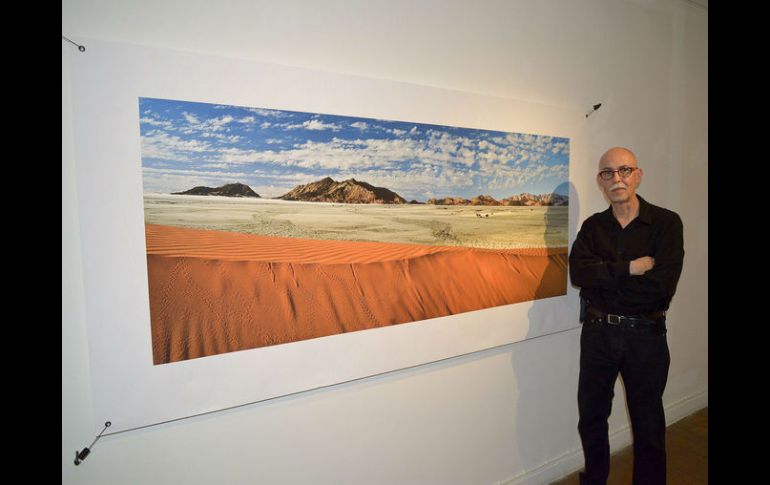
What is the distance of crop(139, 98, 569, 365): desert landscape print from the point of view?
1143 mm

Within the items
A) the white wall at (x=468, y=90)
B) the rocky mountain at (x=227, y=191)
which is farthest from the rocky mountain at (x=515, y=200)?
the rocky mountain at (x=227, y=191)

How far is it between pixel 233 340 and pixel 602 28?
8.72 ft

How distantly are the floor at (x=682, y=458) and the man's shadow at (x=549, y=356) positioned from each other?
0.33m

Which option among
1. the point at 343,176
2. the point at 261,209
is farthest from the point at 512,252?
the point at 261,209

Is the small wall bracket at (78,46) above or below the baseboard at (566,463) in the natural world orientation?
above

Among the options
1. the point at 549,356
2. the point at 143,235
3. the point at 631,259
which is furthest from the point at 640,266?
the point at 143,235

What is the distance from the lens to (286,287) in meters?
1.31

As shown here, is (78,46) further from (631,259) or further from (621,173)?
(631,259)

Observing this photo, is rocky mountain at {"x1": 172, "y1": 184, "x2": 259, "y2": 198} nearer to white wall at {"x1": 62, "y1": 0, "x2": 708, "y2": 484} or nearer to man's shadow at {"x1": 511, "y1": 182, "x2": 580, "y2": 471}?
white wall at {"x1": 62, "y1": 0, "x2": 708, "y2": 484}

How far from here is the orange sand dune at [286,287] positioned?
3.76 ft

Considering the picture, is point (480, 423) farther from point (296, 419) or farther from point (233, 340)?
point (233, 340)

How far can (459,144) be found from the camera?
1652mm

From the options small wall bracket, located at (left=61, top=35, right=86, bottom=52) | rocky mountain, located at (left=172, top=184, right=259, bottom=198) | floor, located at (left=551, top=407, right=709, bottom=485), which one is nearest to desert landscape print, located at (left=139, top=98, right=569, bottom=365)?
rocky mountain, located at (left=172, top=184, right=259, bottom=198)

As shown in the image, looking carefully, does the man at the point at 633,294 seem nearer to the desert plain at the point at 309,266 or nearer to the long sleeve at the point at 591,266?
the long sleeve at the point at 591,266
